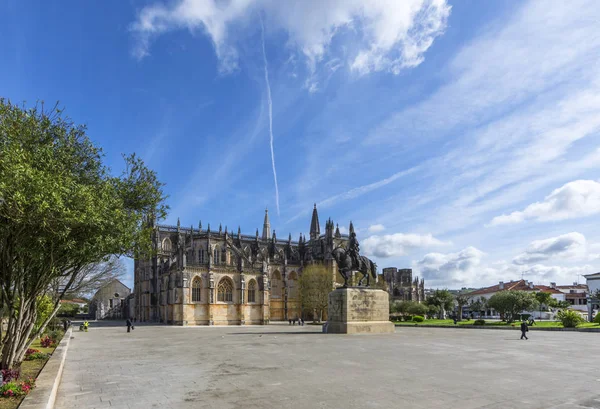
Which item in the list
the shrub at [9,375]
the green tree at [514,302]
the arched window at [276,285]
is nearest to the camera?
the shrub at [9,375]

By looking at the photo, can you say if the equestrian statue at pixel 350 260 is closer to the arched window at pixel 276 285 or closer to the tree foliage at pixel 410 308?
the tree foliage at pixel 410 308

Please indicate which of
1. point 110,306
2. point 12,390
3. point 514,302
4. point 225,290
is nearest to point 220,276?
point 225,290

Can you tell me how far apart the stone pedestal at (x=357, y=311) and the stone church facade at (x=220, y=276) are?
2656cm

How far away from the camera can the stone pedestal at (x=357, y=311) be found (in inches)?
1102

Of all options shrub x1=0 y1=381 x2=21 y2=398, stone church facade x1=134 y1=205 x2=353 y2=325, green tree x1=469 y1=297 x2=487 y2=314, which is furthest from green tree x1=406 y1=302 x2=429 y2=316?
shrub x1=0 y1=381 x2=21 y2=398

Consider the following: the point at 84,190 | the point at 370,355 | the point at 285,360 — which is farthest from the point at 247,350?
the point at 84,190

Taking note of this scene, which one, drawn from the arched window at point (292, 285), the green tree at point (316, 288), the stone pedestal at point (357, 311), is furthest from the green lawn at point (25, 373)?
the arched window at point (292, 285)

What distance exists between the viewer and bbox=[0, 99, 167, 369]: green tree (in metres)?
8.67

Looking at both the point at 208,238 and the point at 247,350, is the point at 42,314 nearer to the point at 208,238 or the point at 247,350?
the point at 247,350

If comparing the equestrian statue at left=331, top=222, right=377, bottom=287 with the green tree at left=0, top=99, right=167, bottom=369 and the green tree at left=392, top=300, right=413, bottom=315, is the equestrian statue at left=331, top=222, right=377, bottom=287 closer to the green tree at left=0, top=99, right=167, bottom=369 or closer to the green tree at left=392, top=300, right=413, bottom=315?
the green tree at left=0, top=99, right=167, bottom=369

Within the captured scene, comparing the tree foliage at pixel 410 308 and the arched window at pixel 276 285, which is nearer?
the tree foliage at pixel 410 308

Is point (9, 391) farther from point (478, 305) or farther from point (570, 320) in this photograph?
point (478, 305)

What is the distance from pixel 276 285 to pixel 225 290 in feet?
49.0

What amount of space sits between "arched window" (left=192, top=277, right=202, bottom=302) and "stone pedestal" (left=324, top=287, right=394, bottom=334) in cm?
3115
